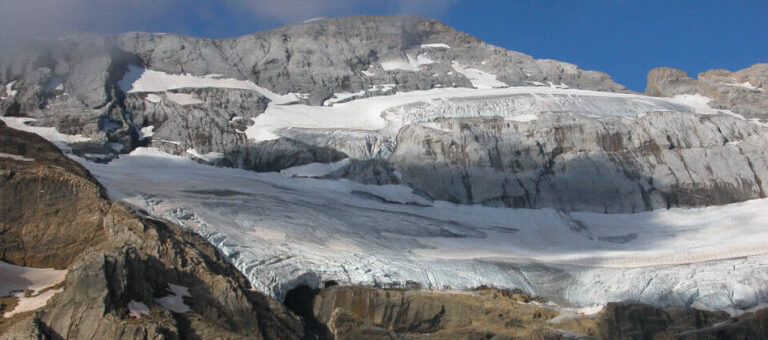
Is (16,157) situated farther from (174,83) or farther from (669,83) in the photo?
(669,83)

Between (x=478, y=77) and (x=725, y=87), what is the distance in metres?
22.1

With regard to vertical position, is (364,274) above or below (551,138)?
below

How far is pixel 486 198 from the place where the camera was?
63.1 metres

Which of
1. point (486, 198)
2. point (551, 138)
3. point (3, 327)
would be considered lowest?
point (3, 327)

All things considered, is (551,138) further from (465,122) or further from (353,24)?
(353,24)

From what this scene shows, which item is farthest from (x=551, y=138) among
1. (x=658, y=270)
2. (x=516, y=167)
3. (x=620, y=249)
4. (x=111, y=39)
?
(x=111, y=39)

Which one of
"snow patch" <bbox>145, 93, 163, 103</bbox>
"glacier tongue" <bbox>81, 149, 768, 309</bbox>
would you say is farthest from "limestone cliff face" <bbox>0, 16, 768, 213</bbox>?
"glacier tongue" <bbox>81, 149, 768, 309</bbox>

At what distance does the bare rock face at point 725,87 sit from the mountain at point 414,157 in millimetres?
266

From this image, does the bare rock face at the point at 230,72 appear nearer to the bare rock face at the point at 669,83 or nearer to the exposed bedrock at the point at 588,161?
the bare rock face at the point at 669,83

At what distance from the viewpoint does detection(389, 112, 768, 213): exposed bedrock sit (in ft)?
210

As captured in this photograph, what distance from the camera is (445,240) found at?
52.3 metres

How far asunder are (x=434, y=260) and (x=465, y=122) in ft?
79.2

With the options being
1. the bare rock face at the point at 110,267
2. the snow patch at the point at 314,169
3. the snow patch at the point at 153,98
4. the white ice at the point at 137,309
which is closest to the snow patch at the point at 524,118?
the snow patch at the point at 314,169

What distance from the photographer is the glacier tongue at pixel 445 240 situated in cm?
4391
